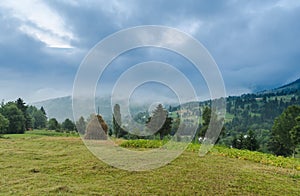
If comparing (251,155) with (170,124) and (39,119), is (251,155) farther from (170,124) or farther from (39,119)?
(39,119)

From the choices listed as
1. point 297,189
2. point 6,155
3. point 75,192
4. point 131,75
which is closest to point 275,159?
point 297,189

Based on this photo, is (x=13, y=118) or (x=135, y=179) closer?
(x=135, y=179)

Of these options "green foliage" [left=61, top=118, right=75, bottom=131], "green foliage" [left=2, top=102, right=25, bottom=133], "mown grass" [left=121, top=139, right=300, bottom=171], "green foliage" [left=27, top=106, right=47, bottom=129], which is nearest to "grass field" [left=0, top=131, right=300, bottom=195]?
"mown grass" [left=121, top=139, right=300, bottom=171]

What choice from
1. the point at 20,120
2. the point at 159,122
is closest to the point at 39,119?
the point at 20,120

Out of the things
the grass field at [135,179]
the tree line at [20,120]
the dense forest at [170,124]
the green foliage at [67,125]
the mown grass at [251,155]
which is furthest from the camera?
the green foliage at [67,125]

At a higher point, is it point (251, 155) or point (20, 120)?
point (20, 120)

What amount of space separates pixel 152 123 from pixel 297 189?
50.5 feet

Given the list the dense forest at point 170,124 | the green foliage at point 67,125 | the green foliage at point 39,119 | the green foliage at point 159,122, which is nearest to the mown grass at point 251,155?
the dense forest at point 170,124

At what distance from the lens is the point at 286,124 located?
24.0m

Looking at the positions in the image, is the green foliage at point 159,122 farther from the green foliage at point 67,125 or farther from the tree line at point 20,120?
the green foliage at point 67,125

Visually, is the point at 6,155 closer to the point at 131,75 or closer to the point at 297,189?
the point at 131,75

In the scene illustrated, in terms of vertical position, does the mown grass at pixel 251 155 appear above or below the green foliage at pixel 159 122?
below

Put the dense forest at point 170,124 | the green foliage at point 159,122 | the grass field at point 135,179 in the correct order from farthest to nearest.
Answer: the green foliage at point 159,122
the dense forest at point 170,124
the grass field at point 135,179

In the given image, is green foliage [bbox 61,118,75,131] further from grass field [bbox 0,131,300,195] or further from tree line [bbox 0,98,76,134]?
grass field [bbox 0,131,300,195]
